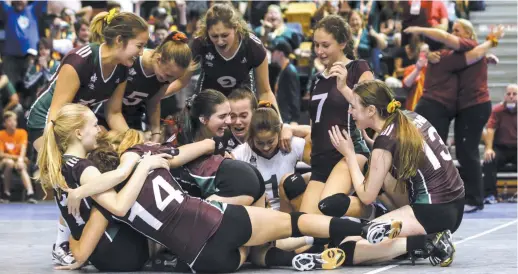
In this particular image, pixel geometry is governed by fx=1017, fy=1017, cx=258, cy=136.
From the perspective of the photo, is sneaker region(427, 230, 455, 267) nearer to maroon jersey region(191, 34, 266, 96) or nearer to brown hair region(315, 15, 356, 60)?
brown hair region(315, 15, 356, 60)

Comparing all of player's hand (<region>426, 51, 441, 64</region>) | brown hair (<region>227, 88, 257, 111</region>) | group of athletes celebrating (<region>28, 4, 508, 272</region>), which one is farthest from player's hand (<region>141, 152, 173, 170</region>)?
player's hand (<region>426, 51, 441, 64</region>)

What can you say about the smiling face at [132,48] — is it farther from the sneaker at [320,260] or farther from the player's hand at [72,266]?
the sneaker at [320,260]

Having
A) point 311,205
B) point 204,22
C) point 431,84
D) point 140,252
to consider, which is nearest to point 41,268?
point 140,252

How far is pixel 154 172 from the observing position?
17.7ft

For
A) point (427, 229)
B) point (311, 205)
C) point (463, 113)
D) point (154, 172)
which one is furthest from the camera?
point (463, 113)

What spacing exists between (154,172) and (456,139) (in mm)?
4978

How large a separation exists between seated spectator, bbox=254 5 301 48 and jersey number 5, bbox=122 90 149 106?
16.5 ft

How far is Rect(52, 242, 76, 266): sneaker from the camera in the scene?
5.71 meters

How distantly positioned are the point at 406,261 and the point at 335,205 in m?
0.53

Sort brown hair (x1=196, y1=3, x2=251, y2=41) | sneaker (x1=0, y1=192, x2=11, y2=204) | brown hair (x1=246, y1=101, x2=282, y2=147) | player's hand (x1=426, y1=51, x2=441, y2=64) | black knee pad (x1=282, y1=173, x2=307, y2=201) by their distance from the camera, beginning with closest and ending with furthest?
brown hair (x1=246, y1=101, x2=282, y2=147), black knee pad (x1=282, y1=173, x2=307, y2=201), brown hair (x1=196, y1=3, x2=251, y2=41), player's hand (x1=426, y1=51, x2=441, y2=64), sneaker (x1=0, y1=192, x2=11, y2=204)

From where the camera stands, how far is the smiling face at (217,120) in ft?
19.8

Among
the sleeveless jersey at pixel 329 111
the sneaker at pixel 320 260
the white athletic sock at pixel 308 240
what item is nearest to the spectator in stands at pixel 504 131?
the sleeveless jersey at pixel 329 111

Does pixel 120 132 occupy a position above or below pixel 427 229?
above

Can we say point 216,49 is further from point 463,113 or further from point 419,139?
point 463,113
